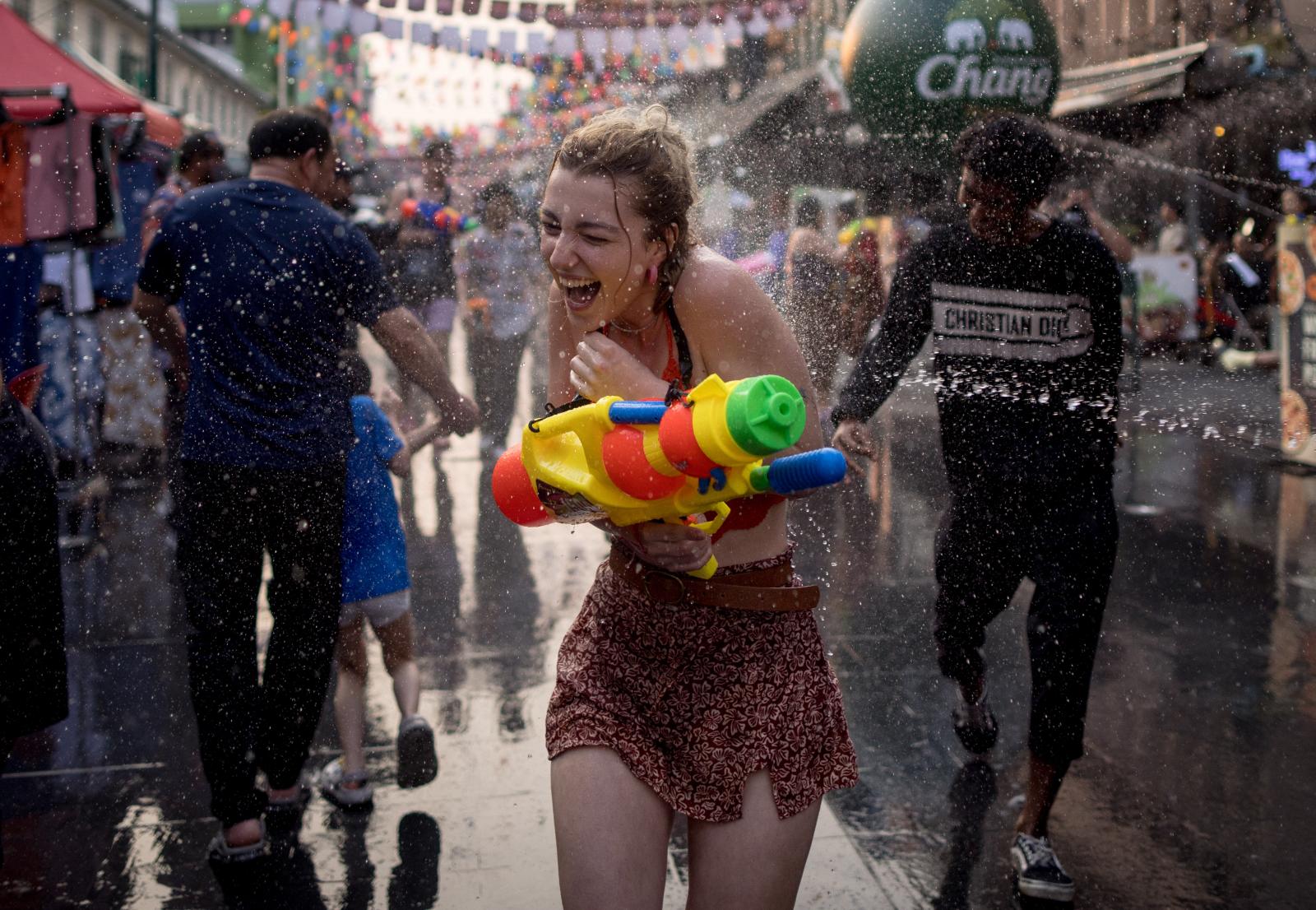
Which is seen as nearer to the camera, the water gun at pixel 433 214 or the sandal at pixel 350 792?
the sandal at pixel 350 792

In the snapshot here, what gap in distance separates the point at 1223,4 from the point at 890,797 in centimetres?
347

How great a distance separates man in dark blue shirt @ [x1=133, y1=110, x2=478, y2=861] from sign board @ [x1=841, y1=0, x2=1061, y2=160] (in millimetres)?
2106

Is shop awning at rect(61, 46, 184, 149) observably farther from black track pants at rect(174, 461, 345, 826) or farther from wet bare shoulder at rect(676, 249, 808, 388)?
wet bare shoulder at rect(676, 249, 808, 388)

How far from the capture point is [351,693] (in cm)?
367

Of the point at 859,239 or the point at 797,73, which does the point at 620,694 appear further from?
the point at 797,73

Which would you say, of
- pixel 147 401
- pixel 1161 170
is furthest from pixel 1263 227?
pixel 147 401

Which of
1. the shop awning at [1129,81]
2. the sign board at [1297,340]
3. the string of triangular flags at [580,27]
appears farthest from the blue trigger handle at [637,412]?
the string of triangular flags at [580,27]

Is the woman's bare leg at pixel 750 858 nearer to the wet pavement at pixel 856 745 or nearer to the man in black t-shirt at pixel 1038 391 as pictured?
the wet pavement at pixel 856 745

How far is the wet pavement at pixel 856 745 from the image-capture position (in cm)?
309

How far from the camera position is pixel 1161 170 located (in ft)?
25.1

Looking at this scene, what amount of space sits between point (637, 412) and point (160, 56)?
5108 centimetres

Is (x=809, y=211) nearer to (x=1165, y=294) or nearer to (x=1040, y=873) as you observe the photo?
(x=1040, y=873)

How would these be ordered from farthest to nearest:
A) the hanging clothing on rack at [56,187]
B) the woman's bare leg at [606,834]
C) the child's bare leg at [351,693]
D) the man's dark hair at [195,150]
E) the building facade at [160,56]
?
the building facade at [160,56]
the hanging clothing on rack at [56,187]
the man's dark hair at [195,150]
the child's bare leg at [351,693]
the woman's bare leg at [606,834]

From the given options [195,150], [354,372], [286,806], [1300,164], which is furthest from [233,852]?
[1300,164]
